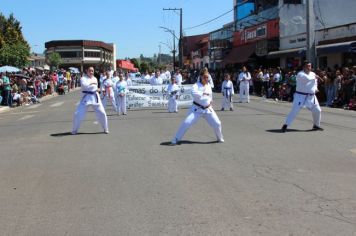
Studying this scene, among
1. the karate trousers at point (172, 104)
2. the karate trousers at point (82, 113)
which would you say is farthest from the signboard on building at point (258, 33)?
the karate trousers at point (82, 113)

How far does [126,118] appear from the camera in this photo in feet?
63.2

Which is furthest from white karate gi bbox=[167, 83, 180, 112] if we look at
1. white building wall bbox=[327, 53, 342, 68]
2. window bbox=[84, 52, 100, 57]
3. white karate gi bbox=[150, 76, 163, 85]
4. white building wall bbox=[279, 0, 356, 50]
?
window bbox=[84, 52, 100, 57]

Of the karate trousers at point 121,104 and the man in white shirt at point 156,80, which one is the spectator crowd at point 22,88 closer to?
the man in white shirt at point 156,80

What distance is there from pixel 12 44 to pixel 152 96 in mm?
37835

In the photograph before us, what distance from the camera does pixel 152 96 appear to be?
2505 centimetres

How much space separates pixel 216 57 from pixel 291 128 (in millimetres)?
48834

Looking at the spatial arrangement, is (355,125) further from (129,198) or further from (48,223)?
(48,223)

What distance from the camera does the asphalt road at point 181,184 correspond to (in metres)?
5.94

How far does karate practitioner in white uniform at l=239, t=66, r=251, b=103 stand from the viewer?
87.9 ft

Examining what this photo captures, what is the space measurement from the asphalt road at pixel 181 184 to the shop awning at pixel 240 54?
34.0 meters

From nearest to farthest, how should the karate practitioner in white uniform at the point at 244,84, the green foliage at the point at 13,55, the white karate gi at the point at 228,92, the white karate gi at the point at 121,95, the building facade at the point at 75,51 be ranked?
the white karate gi at the point at 121,95 → the white karate gi at the point at 228,92 → the karate practitioner in white uniform at the point at 244,84 → the green foliage at the point at 13,55 → the building facade at the point at 75,51

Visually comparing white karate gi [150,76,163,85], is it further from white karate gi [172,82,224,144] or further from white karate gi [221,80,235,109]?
white karate gi [172,82,224,144]

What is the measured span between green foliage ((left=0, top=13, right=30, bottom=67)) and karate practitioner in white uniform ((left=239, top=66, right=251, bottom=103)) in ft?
102

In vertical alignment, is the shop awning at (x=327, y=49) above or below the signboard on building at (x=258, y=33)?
below
